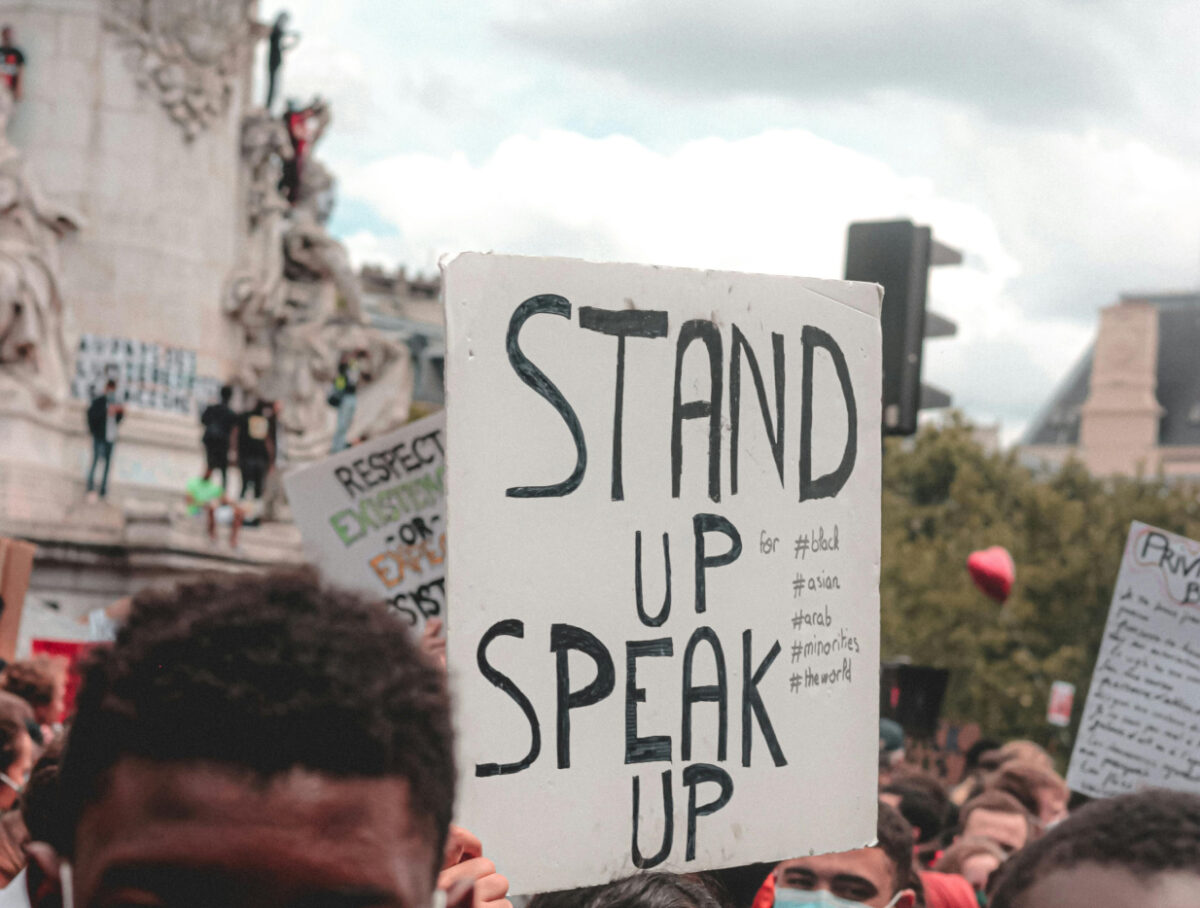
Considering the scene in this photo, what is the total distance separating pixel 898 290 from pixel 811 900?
2643mm

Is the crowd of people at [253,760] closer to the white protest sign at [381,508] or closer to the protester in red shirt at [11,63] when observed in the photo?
the white protest sign at [381,508]

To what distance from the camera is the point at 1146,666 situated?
18.1 ft

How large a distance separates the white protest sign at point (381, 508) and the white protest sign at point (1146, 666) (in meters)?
2.17

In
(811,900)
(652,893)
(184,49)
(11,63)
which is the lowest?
(811,900)

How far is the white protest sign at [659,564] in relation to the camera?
9.73 feet

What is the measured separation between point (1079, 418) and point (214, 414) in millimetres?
70816

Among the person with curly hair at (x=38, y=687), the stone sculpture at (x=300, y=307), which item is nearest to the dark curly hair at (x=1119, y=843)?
the person with curly hair at (x=38, y=687)

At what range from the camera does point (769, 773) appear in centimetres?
332

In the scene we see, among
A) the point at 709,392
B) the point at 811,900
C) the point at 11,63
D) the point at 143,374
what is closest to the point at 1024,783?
the point at 811,900

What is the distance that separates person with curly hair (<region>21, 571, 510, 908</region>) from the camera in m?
1.45

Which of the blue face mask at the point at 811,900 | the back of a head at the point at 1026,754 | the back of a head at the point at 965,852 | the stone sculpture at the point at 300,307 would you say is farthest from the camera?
the stone sculpture at the point at 300,307

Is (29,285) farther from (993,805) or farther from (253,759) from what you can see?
(253,759)

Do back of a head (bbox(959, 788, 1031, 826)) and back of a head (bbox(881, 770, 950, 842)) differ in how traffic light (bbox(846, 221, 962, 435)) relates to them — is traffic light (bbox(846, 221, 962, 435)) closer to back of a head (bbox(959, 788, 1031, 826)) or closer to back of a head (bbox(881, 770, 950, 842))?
back of a head (bbox(959, 788, 1031, 826))

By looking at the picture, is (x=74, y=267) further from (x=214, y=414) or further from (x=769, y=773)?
(x=769, y=773)
